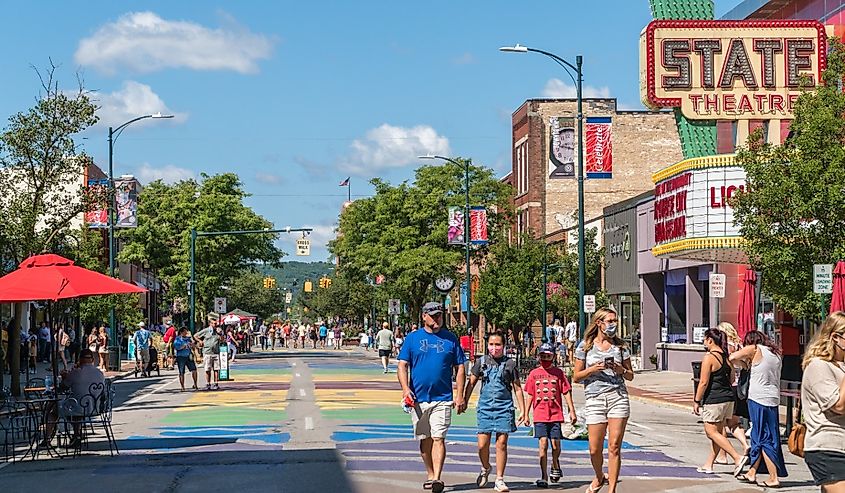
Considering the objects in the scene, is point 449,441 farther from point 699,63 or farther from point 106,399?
point 699,63

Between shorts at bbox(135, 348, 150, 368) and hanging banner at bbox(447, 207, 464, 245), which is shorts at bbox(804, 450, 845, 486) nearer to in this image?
shorts at bbox(135, 348, 150, 368)

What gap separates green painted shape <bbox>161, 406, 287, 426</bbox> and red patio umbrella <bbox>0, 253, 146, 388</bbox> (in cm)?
400

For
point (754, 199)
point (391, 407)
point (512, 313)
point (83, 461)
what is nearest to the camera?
point (83, 461)

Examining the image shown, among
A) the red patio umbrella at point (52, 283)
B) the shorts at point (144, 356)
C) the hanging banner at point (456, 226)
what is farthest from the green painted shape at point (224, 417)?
the hanging banner at point (456, 226)

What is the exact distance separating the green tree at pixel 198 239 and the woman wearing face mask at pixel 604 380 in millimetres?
55657

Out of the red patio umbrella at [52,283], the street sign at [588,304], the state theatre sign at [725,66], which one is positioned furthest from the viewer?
the street sign at [588,304]

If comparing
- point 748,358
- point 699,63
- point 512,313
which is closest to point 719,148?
point 699,63

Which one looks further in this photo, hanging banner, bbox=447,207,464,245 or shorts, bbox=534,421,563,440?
hanging banner, bbox=447,207,464,245

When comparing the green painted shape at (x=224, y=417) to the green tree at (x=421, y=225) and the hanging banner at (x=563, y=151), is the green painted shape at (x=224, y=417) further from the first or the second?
the green tree at (x=421, y=225)

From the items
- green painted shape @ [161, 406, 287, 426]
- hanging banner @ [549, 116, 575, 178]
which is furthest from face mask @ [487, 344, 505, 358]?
hanging banner @ [549, 116, 575, 178]

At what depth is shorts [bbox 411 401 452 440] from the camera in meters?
12.3

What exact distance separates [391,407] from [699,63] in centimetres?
1234

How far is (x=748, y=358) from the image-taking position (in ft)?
45.6

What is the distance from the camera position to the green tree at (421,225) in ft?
210
